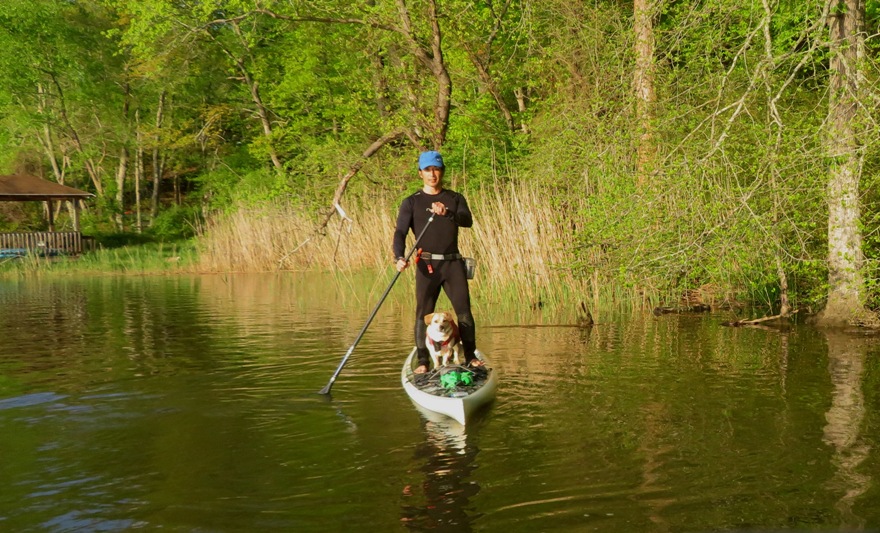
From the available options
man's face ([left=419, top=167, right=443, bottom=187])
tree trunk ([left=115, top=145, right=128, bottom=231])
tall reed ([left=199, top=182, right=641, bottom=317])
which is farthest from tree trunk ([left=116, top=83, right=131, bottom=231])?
man's face ([left=419, top=167, right=443, bottom=187])

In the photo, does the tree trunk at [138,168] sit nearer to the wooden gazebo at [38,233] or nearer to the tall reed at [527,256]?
the wooden gazebo at [38,233]

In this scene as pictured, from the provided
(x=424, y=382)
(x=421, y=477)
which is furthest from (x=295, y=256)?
(x=421, y=477)

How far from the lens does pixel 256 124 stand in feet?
147

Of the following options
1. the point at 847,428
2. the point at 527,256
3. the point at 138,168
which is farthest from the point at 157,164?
the point at 847,428

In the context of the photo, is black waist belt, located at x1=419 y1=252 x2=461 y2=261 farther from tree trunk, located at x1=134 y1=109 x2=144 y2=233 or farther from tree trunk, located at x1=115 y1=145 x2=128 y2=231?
tree trunk, located at x1=115 y1=145 x2=128 y2=231

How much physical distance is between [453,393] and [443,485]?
1893mm

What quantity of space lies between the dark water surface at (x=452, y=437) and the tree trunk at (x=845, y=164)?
73 cm

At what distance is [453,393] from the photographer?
7.53m

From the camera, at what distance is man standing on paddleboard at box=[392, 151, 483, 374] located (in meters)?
8.52

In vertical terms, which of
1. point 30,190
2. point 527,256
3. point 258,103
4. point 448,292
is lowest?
point 448,292

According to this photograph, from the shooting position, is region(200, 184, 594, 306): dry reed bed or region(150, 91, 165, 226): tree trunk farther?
region(150, 91, 165, 226): tree trunk

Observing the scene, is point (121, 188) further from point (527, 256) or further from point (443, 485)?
point (443, 485)

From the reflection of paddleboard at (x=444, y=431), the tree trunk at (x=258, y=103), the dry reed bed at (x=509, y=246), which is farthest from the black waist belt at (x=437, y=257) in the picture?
the tree trunk at (x=258, y=103)

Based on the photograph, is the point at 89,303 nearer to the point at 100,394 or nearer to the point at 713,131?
the point at 100,394
